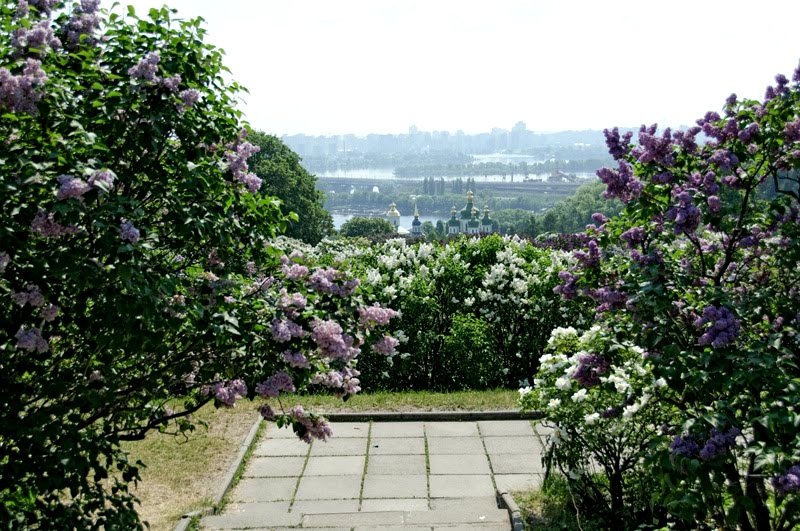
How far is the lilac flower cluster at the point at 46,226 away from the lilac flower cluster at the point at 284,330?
0.91 metres

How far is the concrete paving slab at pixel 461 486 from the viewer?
632cm

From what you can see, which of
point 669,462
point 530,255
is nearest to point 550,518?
point 669,462

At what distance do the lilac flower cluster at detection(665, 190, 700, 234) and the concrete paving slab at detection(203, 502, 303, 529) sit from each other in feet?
10.5

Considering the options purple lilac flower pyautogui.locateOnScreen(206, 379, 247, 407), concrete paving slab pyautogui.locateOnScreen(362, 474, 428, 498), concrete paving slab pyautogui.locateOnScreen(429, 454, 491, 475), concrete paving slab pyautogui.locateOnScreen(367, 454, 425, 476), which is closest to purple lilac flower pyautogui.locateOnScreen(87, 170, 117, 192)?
purple lilac flower pyautogui.locateOnScreen(206, 379, 247, 407)

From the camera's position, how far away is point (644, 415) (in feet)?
16.7

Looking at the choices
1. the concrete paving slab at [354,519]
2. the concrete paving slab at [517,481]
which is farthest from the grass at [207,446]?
the concrete paving slab at [517,481]

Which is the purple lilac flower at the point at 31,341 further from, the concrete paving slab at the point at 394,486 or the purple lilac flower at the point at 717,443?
the concrete paving slab at the point at 394,486

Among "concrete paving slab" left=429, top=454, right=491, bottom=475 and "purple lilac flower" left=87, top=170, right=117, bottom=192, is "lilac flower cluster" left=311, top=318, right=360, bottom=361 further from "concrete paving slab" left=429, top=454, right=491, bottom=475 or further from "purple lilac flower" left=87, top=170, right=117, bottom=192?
"concrete paving slab" left=429, top=454, right=491, bottom=475

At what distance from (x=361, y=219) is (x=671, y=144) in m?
66.4

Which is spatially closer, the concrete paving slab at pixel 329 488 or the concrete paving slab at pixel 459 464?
the concrete paving slab at pixel 329 488

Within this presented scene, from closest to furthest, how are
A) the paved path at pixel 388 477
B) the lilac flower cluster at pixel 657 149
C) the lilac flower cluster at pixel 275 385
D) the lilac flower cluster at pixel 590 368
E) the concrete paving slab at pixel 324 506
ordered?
the lilac flower cluster at pixel 275 385 → the lilac flower cluster at pixel 657 149 → the lilac flower cluster at pixel 590 368 → the paved path at pixel 388 477 → the concrete paving slab at pixel 324 506

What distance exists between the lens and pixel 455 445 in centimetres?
740

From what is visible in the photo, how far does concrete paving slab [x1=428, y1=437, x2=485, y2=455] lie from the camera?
7.23 meters

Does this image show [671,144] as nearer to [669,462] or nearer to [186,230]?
[669,462]
